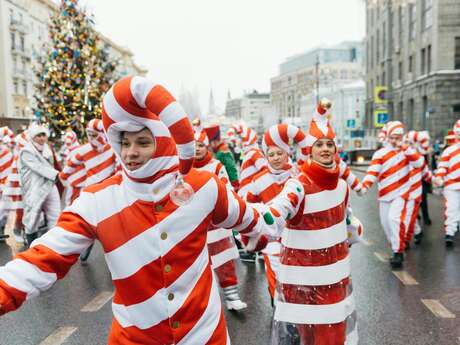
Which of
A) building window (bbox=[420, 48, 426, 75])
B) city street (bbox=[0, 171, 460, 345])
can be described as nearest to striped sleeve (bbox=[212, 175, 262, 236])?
city street (bbox=[0, 171, 460, 345])

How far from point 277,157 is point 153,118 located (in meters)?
2.90

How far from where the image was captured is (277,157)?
5027 mm

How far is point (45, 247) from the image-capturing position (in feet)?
7.06

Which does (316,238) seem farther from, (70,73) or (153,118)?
(70,73)

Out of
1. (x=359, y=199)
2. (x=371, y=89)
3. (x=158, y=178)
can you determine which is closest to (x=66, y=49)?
(x=359, y=199)

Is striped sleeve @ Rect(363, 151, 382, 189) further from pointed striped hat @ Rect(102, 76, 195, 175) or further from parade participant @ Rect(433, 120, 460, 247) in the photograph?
pointed striped hat @ Rect(102, 76, 195, 175)

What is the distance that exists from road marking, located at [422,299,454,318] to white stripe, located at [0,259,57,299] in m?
4.33

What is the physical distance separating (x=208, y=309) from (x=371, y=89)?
59.9m

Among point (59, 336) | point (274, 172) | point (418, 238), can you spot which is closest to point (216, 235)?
point (274, 172)

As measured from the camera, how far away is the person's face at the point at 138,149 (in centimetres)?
224

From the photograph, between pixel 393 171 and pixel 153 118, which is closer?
pixel 153 118

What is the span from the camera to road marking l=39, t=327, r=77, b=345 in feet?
14.9

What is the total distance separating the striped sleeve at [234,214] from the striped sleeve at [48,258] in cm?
62

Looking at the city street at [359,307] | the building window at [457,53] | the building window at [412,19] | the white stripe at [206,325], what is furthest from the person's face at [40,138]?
the building window at [412,19]
